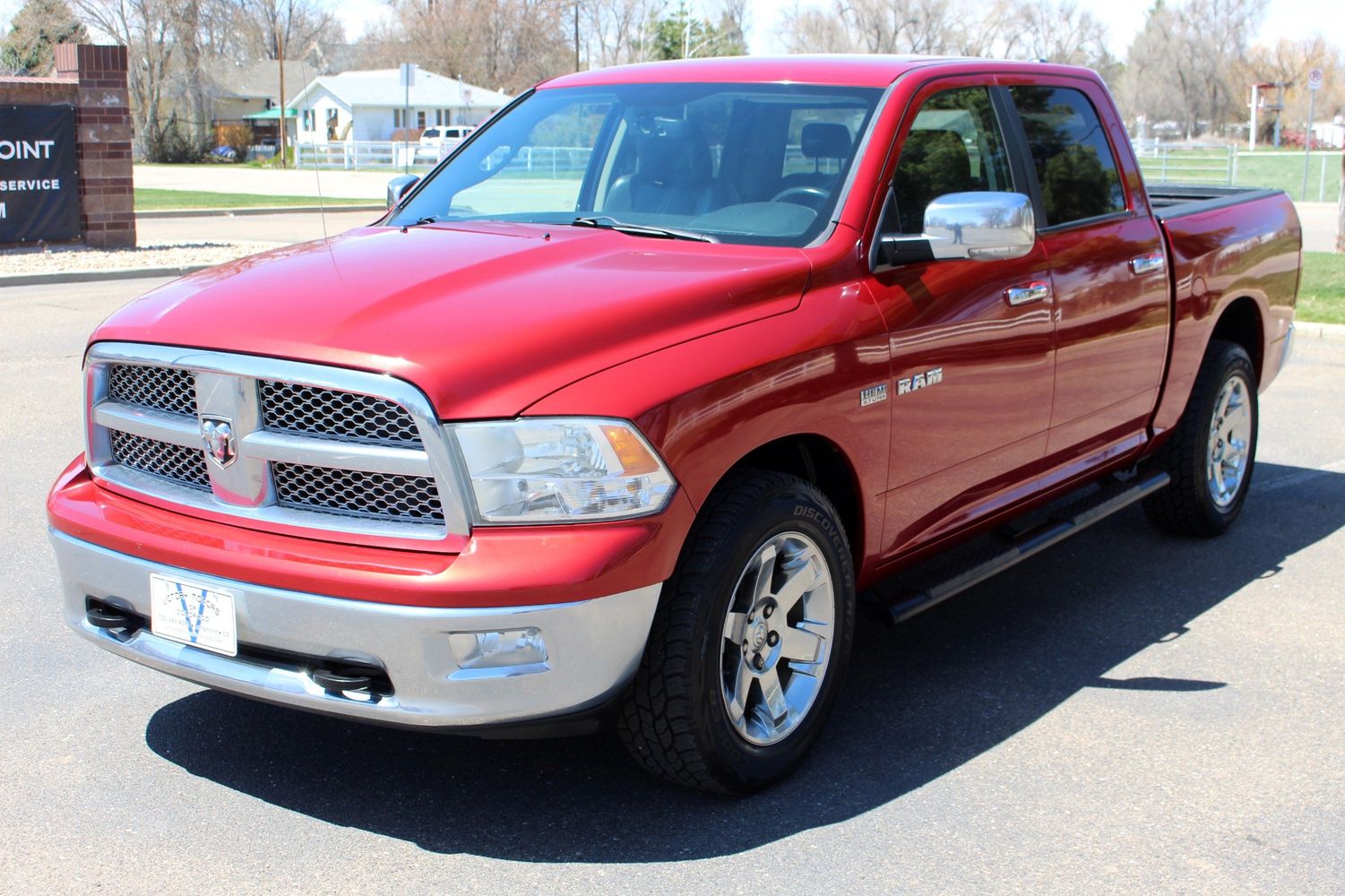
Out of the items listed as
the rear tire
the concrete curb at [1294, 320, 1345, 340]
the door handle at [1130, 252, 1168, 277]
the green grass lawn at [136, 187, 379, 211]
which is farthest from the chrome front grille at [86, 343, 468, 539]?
the green grass lawn at [136, 187, 379, 211]

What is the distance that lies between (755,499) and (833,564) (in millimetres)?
452

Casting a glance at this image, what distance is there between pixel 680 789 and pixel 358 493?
3.96 ft

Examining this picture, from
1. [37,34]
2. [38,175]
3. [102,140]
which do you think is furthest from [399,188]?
[37,34]

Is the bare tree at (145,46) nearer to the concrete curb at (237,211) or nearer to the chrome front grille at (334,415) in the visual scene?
the concrete curb at (237,211)

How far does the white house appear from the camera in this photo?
80.1 metres

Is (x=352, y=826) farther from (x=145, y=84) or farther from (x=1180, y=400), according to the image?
(x=145, y=84)

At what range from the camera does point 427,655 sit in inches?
125

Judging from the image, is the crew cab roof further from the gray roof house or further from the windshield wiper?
the gray roof house

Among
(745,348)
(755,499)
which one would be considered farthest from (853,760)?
(745,348)

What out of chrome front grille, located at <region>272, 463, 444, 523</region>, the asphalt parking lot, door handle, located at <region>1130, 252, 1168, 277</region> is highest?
door handle, located at <region>1130, 252, 1168, 277</region>

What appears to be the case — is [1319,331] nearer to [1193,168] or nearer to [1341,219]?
[1341,219]

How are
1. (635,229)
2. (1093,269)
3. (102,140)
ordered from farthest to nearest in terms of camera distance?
(102,140) → (1093,269) → (635,229)

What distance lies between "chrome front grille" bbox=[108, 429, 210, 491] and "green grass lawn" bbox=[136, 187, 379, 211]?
2514cm

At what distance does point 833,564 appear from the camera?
153 inches
